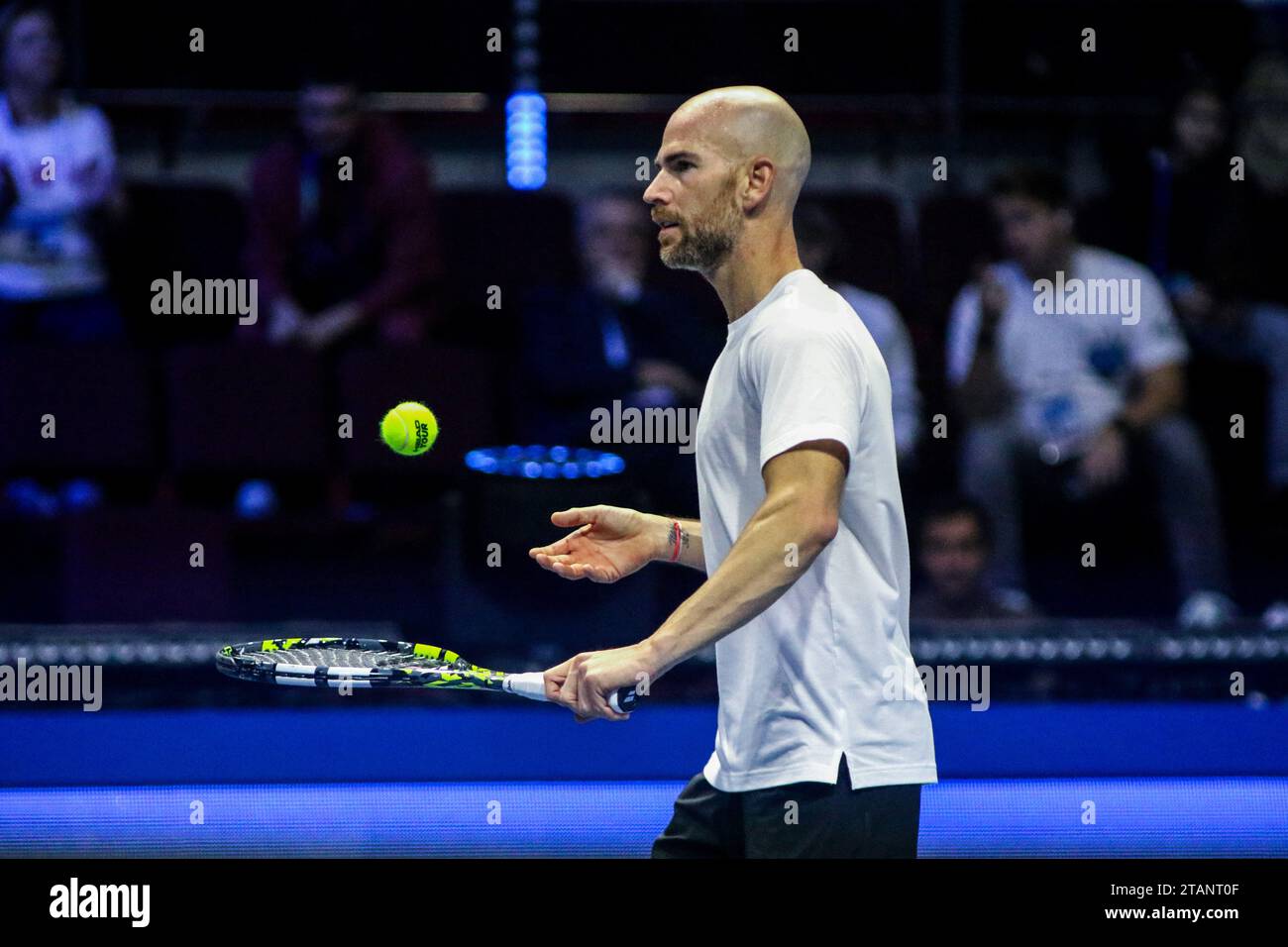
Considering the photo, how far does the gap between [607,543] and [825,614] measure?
0.42m

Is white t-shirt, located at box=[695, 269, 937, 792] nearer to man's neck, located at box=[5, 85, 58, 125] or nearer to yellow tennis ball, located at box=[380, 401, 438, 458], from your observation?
yellow tennis ball, located at box=[380, 401, 438, 458]

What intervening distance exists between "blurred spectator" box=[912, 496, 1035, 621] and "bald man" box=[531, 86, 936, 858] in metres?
2.36

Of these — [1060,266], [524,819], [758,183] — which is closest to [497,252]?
[1060,266]

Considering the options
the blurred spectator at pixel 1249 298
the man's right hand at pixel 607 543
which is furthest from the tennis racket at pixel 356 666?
the blurred spectator at pixel 1249 298

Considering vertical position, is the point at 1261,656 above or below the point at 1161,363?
below

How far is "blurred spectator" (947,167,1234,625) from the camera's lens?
4.96 meters

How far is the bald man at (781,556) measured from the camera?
2.12m

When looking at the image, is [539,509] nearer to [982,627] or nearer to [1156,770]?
[982,627]

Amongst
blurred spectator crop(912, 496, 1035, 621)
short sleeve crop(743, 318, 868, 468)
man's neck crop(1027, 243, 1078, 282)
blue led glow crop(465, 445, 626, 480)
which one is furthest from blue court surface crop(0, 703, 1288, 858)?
short sleeve crop(743, 318, 868, 468)

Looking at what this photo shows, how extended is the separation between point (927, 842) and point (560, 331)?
185 centimetres

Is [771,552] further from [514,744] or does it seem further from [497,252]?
[497,252]
